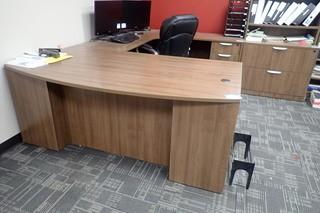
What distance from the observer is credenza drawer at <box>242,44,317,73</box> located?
3020 mm

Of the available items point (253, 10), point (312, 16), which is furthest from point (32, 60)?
point (312, 16)

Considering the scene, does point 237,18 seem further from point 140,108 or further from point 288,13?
point 140,108

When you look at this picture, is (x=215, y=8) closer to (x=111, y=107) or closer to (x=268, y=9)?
(x=268, y=9)

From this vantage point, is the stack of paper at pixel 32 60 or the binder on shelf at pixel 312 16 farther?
the binder on shelf at pixel 312 16

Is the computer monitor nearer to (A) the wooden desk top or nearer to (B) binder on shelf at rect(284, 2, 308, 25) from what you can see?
(A) the wooden desk top

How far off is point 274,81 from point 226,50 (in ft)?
2.57

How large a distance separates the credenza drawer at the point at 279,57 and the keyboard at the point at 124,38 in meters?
1.51

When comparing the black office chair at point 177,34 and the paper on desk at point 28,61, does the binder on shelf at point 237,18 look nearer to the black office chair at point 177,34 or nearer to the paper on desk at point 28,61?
the black office chair at point 177,34

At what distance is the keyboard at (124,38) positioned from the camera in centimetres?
290

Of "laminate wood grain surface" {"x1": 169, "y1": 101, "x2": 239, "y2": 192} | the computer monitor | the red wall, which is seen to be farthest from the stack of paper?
the red wall

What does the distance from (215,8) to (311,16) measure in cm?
129

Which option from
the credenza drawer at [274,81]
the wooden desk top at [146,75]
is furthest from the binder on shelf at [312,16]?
the wooden desk top at [146,75]

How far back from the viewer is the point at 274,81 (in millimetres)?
3264

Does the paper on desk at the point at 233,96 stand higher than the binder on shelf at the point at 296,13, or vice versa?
the binder on shelf at the point at 296,13
